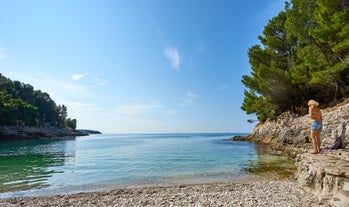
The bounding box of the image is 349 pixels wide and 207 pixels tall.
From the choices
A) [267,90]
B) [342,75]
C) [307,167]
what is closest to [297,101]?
[267,90]

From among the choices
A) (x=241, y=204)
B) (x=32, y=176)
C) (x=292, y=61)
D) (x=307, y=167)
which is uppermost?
(x=292, y=61)

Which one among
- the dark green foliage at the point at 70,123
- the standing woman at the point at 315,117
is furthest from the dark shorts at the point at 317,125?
the dark green foliage at the point at 70,123

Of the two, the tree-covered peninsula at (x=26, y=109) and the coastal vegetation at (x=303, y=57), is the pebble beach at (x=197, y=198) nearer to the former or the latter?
the coastal vegetation at (x=303, y=57)

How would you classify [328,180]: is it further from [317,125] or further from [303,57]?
[303,57]

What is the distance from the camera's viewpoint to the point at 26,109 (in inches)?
3172

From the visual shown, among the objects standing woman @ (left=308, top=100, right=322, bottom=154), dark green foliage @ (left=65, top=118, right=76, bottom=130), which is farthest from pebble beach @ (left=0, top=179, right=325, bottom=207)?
dark green foliage @ (left=65, top=118, right=76, bottom=130)

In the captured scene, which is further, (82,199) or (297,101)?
(297,101)

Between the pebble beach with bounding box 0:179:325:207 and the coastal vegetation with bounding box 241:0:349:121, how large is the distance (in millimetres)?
15464

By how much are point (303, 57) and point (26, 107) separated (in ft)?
306

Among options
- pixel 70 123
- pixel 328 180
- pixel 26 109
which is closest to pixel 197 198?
pixel 328 180

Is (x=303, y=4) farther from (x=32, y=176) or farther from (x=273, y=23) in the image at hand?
(x=32, y=176)

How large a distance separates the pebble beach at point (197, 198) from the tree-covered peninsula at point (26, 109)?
75.2m

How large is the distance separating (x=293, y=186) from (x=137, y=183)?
701 cm

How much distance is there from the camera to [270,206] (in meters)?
5.89
